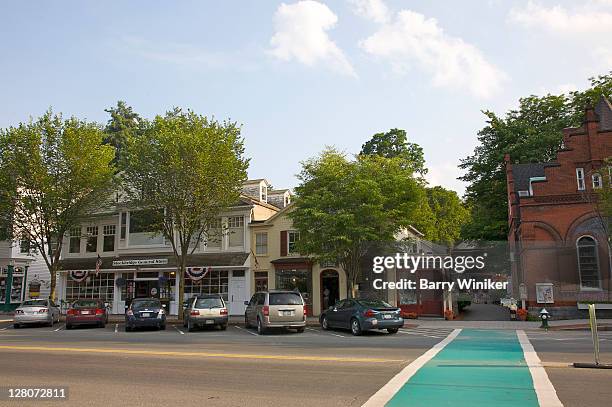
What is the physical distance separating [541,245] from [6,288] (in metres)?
37.9

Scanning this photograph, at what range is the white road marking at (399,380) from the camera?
754 cm

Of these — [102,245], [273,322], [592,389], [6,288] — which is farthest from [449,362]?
[6,288]

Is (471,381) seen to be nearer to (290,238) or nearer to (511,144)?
(290,238)

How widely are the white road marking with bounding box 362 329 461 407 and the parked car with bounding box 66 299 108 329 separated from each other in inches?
678

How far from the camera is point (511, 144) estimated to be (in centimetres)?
3822

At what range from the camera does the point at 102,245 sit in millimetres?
36500

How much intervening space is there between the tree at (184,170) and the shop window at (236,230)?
5.41 metres

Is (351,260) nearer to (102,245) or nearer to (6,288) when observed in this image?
(102,245)

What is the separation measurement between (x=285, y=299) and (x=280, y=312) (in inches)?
26.7

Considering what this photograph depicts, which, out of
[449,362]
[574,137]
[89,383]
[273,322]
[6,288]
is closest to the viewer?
[89,383]

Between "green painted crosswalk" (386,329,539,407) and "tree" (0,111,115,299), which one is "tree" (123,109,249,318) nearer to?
"tree" (0,111,115,299)

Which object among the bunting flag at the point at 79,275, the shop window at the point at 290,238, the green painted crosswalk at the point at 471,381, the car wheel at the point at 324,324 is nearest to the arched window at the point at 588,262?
the car wheel at the point at 324,324

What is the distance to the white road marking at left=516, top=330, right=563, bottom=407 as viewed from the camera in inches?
292

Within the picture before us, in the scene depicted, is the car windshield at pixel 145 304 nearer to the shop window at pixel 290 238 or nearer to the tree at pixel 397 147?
the shop window at pixel 290 238
